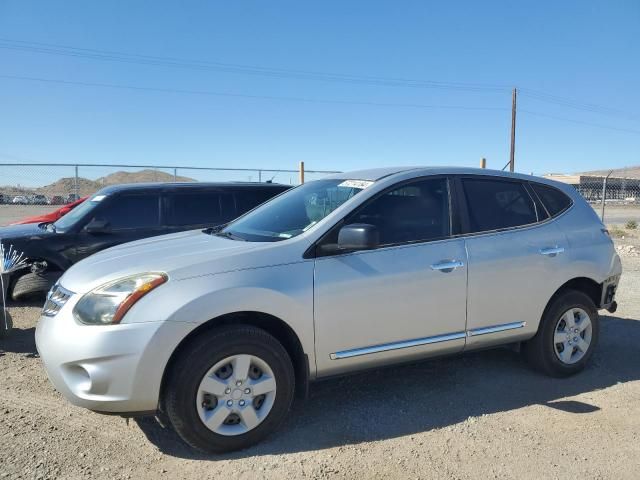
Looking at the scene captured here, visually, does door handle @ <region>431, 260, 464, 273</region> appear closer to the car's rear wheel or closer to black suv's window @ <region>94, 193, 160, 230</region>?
the car's rear wheel

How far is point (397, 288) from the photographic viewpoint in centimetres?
355

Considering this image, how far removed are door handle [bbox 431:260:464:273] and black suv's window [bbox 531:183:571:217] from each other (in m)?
1.25

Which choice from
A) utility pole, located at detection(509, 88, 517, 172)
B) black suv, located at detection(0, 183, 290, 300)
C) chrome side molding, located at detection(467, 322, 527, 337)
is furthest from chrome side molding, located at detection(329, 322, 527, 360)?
utility pole, located at detection(509, 88, 517, 172)

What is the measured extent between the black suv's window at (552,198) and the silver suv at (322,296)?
1 centimetres

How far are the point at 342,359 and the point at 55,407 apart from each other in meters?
2.13

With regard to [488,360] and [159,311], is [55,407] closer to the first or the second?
[159,311]

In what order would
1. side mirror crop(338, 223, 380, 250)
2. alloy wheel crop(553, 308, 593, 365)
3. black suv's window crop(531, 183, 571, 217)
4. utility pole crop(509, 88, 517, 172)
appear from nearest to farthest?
side mirror crop(338, 223, 380, 250) < alloy wheel crop(553, 308, 593, 365) < black suv's window crop(531, 183, 571, 217) < utility pole crop(509, 88, 517, 172)

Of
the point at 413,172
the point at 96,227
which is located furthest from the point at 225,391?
the point at 96,227

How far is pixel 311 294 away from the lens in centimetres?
328

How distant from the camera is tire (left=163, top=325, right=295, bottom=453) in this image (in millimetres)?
2965

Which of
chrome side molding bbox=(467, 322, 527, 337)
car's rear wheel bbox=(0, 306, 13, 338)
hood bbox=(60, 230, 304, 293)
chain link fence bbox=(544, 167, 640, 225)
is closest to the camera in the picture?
hood bbox=(60, 230, 304, 293)

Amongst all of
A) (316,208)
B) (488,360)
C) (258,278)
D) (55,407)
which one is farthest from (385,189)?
(55,407)

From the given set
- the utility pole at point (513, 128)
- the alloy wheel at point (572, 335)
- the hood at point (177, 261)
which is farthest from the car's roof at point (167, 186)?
the utility pole at point (513, 128)

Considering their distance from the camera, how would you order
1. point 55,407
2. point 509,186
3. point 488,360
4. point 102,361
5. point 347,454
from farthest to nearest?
1. point 488,360
2. point 509,186
3. point 55,407
4. point 347,454
5. point 102,361
